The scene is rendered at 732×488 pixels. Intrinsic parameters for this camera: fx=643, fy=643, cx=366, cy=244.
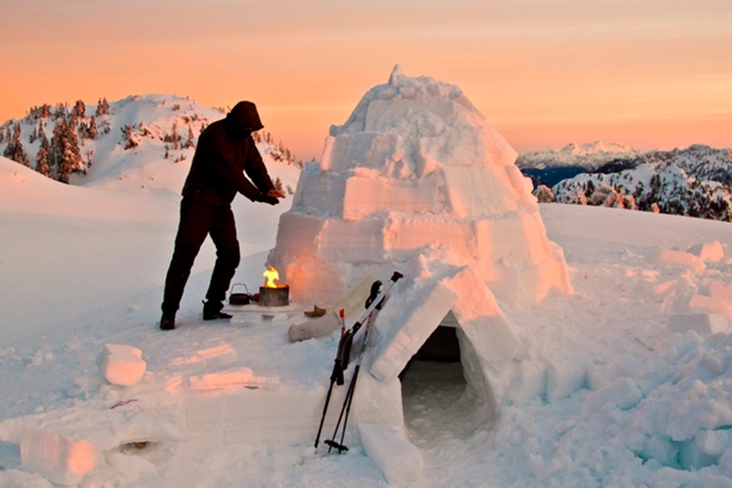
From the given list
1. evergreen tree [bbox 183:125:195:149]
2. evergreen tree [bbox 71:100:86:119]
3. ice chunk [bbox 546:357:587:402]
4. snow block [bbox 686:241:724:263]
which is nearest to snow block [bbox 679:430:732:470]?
ice chunk [bbox 546:357:587:402]

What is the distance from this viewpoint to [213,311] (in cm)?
493

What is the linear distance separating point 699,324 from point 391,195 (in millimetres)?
2311

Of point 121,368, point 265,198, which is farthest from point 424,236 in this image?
point 121,368

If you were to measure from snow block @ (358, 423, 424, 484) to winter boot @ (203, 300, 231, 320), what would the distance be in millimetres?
2063

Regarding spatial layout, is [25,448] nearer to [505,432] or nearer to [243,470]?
[243,470]

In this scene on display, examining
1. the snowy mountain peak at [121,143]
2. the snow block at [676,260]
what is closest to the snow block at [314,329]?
the snow block at [676,260]

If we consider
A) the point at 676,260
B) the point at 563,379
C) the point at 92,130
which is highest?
the point at 92,130

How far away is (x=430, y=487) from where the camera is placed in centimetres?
293

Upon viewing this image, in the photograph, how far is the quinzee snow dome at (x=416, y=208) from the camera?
4.81 m

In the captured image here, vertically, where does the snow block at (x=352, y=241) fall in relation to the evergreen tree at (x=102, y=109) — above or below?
below

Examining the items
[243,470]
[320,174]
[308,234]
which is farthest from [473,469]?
[320,174]

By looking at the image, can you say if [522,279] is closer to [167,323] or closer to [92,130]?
[167,323]

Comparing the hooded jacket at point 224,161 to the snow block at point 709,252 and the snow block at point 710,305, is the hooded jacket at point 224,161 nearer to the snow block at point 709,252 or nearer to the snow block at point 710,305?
→ the snow block at point 710,305

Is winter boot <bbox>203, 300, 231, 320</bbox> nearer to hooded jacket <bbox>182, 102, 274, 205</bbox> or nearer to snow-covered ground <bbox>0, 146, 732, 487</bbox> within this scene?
snow-covered ground <bbox>0, 146, 732, 487</bbox>
